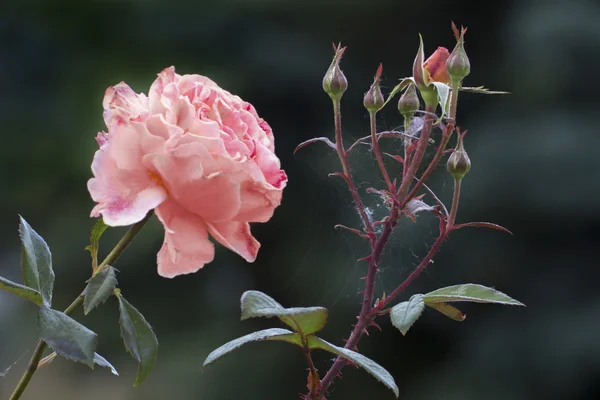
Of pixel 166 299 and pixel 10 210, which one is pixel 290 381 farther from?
pixel 10 210

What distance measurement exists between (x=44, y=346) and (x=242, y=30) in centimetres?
122

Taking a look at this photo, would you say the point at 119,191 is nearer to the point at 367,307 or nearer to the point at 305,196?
the point at 367,307

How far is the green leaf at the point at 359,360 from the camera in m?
0.32

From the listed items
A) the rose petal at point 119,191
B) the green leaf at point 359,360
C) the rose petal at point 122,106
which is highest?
the rose petal at point 122,106

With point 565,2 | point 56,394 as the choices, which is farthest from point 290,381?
point 565,2

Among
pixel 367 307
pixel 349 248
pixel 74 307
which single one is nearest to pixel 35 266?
pixel 74 307

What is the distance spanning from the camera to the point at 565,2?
1517 mm

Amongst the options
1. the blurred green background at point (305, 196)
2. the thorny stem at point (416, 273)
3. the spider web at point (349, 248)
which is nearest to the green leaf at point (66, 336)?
the thorny stem at point (416, 273)

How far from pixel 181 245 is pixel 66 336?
6 centimetres

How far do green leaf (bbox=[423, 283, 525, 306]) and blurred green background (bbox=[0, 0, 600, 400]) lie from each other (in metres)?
0.92

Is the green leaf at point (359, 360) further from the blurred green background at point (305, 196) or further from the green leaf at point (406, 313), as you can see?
the blurred green background at point (305, 196)

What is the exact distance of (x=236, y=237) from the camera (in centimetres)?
36

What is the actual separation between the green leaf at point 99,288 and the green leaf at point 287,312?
6cm

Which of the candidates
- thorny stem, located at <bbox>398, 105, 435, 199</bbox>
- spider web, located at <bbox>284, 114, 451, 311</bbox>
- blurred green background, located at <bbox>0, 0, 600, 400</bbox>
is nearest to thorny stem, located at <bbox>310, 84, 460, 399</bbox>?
thorny stem, located at <bbox>398, 105, 435, 199</bbox>
